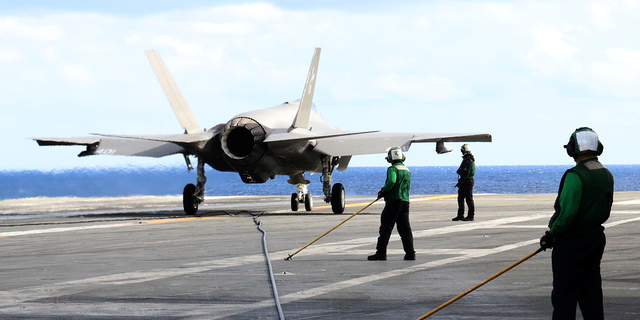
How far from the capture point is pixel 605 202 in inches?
262

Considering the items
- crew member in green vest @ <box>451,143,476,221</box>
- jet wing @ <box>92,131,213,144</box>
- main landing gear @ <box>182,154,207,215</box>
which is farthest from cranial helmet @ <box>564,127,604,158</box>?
main landing gear @ <box>182,154,207,215</box>

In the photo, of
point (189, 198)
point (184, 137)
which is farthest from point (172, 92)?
point (189, 198)

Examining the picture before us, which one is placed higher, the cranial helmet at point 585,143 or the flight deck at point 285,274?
the cranial helmet at point 585,143

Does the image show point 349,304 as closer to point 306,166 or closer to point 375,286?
point 375,286

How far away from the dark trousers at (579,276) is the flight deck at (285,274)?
128 cm

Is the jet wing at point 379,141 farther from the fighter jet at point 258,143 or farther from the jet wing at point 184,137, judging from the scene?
the jet wing at point 184,137

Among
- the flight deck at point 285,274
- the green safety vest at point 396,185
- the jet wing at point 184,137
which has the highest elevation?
the jet wing at point 184,137

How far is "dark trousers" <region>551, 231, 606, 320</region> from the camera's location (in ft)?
21.6

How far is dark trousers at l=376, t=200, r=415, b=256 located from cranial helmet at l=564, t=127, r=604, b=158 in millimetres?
6277

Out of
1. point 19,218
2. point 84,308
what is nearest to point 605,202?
point 84,308

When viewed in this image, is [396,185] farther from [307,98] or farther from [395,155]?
[307,98]

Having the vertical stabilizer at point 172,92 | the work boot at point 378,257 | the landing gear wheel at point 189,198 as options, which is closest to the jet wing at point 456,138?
the vertical stabilizer at point 172,92

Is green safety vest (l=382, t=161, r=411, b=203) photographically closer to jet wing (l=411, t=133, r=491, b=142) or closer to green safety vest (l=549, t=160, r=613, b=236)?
green safety vest (l=549, t=160, r=613, b=236)

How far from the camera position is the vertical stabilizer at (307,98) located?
82.7 ft
